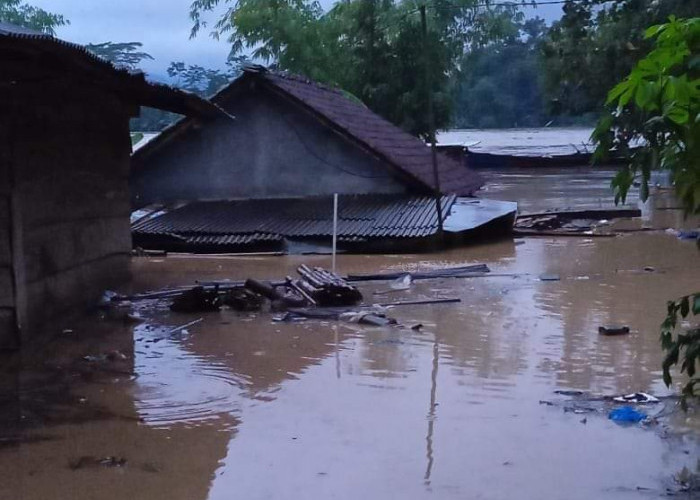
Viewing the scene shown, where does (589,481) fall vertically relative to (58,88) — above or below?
below

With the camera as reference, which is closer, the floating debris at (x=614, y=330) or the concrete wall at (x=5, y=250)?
the concrete wall at (x=5, y=250)

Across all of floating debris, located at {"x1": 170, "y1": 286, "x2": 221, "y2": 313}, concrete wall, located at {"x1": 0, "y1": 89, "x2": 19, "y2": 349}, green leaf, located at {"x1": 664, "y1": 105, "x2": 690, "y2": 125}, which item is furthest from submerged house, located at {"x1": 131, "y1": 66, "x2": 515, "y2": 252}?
green leaf, located at {"x1": 664, "y1": 105, "x2": 690, "y2": 125}

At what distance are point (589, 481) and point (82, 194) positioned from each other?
7413 mm

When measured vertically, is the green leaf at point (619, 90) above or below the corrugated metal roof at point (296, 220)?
above

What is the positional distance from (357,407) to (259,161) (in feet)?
41.3

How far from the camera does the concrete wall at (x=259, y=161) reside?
18.2 meters

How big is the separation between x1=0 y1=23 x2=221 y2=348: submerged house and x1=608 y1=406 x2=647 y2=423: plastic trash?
4685 millimetres

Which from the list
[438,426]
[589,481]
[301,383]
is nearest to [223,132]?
[301,383]

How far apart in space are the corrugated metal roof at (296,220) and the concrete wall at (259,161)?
0.99ft

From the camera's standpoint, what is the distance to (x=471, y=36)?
37.3 metres

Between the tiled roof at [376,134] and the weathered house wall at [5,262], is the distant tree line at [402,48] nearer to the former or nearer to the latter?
the tiled roof at [376,134]

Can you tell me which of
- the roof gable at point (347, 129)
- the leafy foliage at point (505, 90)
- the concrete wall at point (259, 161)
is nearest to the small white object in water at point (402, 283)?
the roof gable at point (347, 129)

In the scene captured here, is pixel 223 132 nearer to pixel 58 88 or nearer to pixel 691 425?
pixel 58 88

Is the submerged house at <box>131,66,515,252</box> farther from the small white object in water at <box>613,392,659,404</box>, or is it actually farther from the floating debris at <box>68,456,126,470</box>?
the floating debris at <box>68,456,126,470</box>
